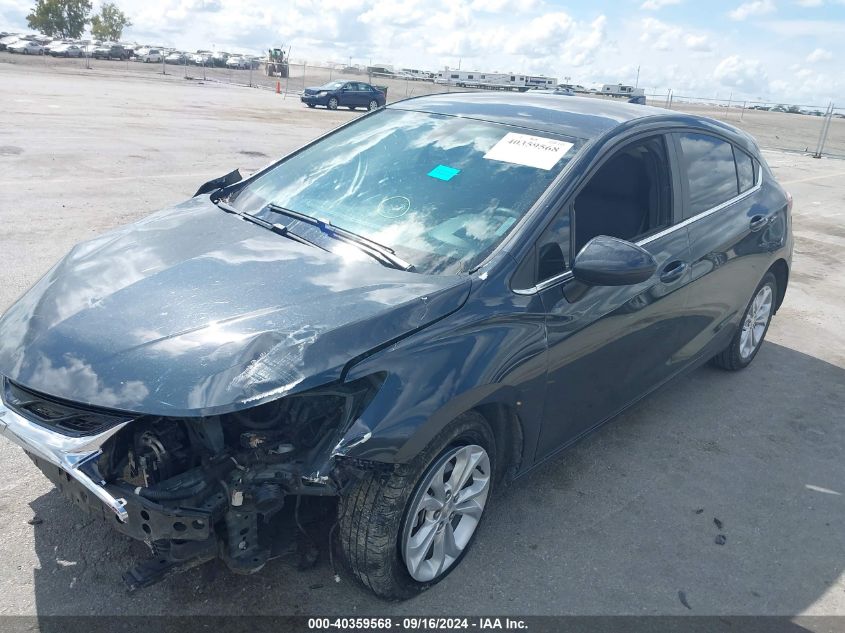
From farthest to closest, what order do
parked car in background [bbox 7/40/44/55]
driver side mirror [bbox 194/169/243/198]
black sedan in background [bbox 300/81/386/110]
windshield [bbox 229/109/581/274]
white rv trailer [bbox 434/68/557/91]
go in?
parked car in background [bbox 7/40/44/55] → white rv trailer [bbox 434/68/557/91] → black sedan in background [bbox 300/81/386/110] → driver side mirror [bbox 194/169/243/198] → windshield [bbox 229/109/581/274]

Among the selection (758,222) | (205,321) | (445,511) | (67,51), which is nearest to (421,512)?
(445,511)

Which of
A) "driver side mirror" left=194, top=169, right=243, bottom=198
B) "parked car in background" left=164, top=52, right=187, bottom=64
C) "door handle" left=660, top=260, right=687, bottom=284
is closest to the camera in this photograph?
"door handle" left=660, top=260, right=687, bottom=284

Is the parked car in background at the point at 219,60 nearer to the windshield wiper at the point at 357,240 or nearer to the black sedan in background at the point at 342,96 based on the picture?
the black sedan in background at the point at 342,96

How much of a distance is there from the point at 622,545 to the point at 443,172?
1.94 meters

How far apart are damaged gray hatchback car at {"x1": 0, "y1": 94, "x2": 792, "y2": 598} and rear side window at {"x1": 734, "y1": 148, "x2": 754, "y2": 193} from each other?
561 millimetres

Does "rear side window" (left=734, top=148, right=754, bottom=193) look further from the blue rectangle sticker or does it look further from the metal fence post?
the metal fence post

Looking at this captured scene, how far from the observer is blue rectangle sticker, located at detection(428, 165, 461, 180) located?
11.0ft

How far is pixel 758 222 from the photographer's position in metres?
4.61

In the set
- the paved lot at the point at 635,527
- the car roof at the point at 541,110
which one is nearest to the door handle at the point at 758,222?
the car roof at the point at 541,110

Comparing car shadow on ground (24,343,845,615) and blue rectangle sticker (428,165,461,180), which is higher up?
blue rectangle sticker (428,165,461,180)

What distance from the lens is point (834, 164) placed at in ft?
69.1

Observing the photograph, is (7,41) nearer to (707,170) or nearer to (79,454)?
(707,170)

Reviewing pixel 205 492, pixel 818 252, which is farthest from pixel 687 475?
pixel 818 252

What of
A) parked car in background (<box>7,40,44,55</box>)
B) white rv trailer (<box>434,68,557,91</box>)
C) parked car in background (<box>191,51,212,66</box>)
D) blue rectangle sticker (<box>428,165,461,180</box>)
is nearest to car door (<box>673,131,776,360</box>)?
blue rectangle sticker (<box>428,165,461,180</box>)
